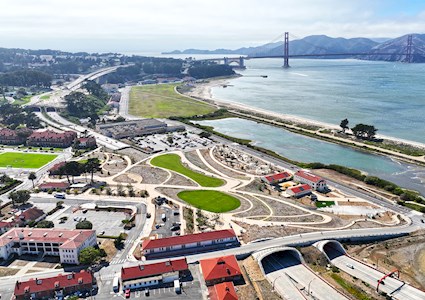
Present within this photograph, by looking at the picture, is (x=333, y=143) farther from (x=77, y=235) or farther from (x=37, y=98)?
(x=37, y=98)

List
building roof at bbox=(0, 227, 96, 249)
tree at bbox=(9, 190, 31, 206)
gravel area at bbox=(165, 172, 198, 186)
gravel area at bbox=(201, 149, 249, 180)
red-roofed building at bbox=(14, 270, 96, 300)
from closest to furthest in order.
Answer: red-roofed building at bbox=(14, 270, 96, 300), building roof at bbox=(0, 227, 96, 249), tree at bbox=(9, 190, 31, 206), gravel area at bbox=(165, 172, 198, 186), gravel area at bbox=(201, 149, 249, 180)

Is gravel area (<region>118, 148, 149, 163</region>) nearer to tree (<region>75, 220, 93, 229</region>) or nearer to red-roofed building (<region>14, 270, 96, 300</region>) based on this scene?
tree (<region>75, 220, 93, 229</region>)

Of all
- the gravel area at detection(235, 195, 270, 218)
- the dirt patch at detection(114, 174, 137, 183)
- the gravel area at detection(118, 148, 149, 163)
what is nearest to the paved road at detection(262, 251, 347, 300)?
the gravel area at detection(235, 195, 270, 218)

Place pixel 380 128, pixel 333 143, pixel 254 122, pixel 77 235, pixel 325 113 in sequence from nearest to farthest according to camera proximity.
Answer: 1. pixel 77 235
2. pixel 333 143
3. pixel 380 128
4. pixel 254 122
5. pixel 325 113

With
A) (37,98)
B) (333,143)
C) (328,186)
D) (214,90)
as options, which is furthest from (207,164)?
(214,90)

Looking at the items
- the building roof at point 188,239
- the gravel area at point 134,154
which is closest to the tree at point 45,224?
the building roof at point 188,239

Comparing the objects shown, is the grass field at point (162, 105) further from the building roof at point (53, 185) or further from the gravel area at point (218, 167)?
the building roof at point (53, 185)
